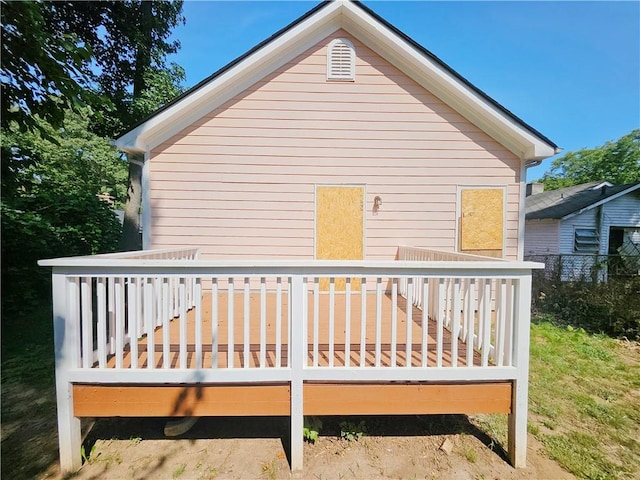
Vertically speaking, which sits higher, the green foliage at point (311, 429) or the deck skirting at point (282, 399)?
the deck skirting at point (282, 399)

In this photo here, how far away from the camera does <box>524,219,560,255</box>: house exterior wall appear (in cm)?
1353

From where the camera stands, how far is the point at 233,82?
4.88 metres

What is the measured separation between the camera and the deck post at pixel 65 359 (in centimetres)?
232

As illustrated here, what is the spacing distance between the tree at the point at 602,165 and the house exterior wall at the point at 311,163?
35.8 meters

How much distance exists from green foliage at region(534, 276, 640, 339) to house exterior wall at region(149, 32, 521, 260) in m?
2.62

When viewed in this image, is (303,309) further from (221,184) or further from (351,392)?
(221,184)

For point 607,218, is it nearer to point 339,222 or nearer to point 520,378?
point 339,222

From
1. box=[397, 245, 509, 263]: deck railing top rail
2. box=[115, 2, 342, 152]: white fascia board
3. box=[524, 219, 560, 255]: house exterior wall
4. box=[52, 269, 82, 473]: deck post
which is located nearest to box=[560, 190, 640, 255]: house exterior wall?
box=[524, 219, 560, 255]: house exterior wall

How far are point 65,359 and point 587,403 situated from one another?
5152mm

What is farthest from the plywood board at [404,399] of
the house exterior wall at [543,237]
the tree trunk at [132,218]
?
the house exterior wall at [543,237]

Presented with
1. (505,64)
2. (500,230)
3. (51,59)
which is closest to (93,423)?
(51,59)

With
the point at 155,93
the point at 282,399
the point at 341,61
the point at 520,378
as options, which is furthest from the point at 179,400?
Answer: the point at 155,93

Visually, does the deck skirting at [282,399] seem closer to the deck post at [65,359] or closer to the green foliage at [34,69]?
the deck post at [65,359]

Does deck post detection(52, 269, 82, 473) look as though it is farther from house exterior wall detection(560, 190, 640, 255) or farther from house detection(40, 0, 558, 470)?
house exterior wall detection(560, 190, 640, 255)
